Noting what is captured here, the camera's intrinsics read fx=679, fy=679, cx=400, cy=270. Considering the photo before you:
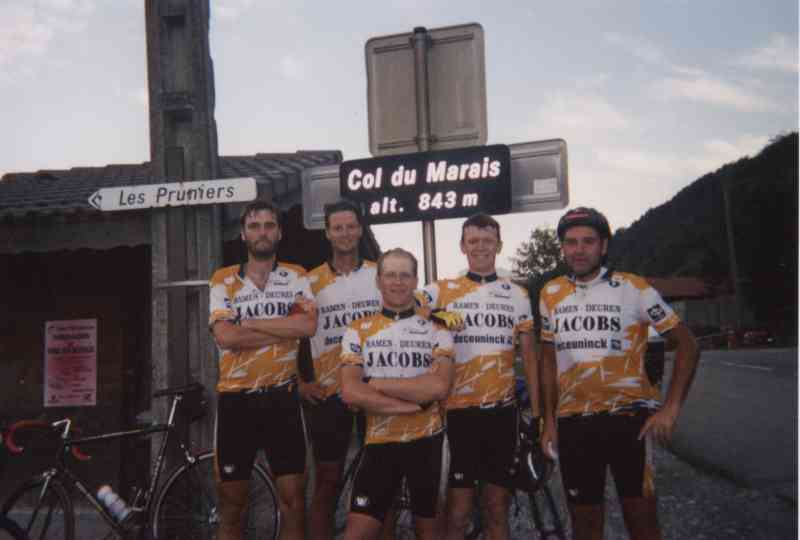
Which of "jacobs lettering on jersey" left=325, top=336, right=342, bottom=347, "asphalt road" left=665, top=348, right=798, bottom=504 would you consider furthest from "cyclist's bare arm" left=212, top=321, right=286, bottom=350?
"asphalt road" left=665, top=348, right=798, bottom=504

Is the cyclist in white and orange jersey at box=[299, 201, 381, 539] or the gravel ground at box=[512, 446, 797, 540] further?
the gravel ground at box=[512, 446, 797, 540]

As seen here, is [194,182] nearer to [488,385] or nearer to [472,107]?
[472,107]

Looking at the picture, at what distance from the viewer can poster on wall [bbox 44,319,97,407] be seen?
7.72 meters

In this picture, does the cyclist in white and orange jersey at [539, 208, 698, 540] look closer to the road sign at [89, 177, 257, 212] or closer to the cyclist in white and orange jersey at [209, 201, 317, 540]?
the cyclist in white and orange jersey at [209, 201, 317, 540]

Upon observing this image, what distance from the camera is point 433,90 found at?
4.59m

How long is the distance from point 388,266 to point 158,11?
116 inches

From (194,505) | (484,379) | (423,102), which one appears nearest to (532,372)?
(484,379)

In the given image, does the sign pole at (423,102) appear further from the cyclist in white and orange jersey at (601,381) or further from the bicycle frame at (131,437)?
the bicycle frame at (131,437)

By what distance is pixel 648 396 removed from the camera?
362 centimetres

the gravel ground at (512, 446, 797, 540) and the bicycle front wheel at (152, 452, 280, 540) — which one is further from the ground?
the bicycle front wheel at (152, 452, 280, 540)

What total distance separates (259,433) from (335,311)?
875mm

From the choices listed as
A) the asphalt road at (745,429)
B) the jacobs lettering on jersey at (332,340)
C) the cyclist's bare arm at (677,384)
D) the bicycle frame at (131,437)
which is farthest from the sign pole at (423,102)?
the asphalt road at (745,429)

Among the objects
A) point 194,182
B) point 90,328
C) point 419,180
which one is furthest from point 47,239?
point 419,180

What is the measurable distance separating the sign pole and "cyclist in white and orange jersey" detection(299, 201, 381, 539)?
1.44 ft
